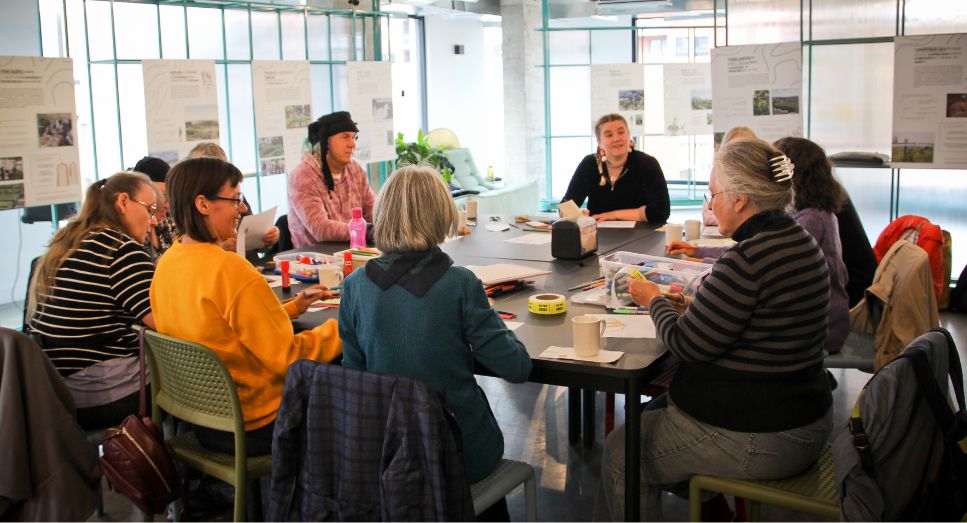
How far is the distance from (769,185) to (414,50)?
10.2 m

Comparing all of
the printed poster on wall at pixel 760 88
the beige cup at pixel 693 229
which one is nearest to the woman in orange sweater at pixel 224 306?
the beige cup at pixel 693 229

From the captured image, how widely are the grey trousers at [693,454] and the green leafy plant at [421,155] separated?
25.8 feet

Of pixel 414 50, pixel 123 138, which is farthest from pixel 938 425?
pixel 414 50

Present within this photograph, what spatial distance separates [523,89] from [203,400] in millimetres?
9170

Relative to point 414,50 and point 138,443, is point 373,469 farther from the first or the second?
point 414,50

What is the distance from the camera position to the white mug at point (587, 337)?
2.50 meters

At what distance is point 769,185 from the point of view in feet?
8.02

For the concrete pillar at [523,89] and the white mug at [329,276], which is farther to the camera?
the concrete pillar at [523,89]

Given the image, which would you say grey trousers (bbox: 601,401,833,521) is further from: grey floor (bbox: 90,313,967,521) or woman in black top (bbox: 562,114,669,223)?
woman in black top (bbox: 562,114,669,223)

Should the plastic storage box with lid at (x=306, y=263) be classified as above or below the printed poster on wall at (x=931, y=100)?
below

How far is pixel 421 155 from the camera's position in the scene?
34.8ft

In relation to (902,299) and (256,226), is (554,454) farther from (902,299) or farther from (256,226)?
(256,226)

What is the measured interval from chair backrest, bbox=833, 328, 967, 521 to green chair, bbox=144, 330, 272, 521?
1.52 metres

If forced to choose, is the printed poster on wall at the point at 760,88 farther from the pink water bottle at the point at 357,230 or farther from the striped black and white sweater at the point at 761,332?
the striped black and white sweater at the point at 761,332
